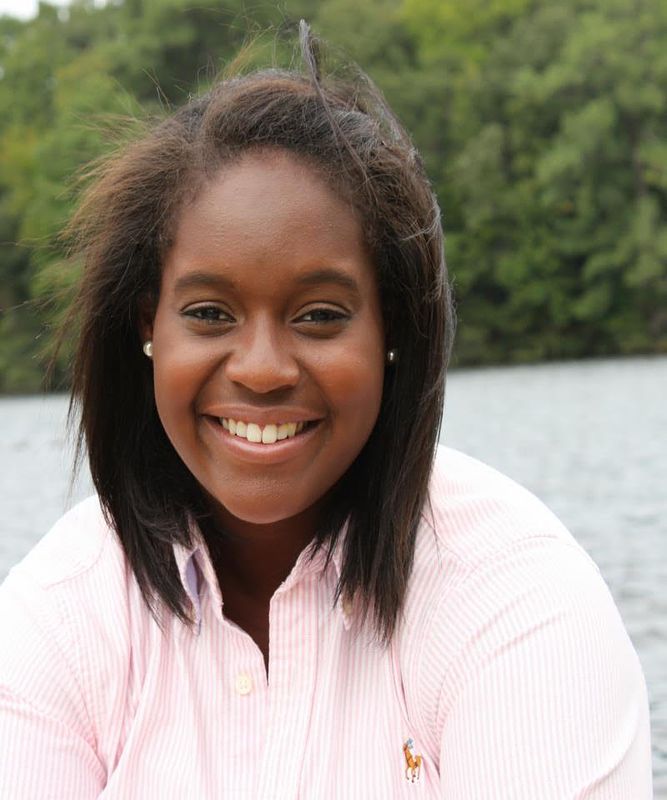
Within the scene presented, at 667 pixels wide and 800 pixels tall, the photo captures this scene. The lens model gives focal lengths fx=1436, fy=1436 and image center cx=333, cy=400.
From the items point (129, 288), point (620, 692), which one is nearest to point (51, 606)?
point (129, 288)

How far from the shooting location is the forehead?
219 centimetres

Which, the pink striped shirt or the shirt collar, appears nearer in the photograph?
the pink striped shirt

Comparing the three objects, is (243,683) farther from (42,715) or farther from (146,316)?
(146,316)

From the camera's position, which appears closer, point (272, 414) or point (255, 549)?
point (272, 414)

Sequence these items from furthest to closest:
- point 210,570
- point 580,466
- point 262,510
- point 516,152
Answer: point 516,152 < point 580,466 < point 210,570 < point 262,510

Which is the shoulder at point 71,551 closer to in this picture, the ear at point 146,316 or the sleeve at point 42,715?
the sleeve at point 42,715

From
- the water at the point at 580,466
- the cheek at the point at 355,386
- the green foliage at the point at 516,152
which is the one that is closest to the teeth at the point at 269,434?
the cheek at the point at 355,386

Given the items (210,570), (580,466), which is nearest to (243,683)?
(210,570)

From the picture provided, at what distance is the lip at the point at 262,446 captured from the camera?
2248 mm

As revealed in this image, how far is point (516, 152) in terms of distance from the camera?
36.0 m

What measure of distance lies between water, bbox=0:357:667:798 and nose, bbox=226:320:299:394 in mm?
637

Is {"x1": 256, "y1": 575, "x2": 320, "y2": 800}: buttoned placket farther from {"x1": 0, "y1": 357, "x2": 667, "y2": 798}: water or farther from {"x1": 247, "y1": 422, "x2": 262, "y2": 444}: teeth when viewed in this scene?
{"x1": 0, "y1": 357, "x2": 667, "y2": 798}: water

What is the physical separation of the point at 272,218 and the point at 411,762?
2.86 ft

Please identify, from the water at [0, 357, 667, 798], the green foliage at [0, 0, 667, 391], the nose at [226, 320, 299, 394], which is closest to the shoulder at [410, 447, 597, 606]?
the nose at [226, 320, 299, 394]
